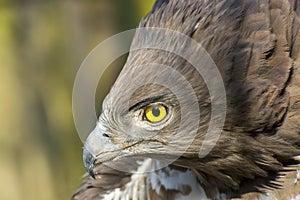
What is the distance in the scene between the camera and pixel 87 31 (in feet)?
21.6

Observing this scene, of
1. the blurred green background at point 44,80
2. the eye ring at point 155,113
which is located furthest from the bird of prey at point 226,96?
the blurred green background at point 44,80

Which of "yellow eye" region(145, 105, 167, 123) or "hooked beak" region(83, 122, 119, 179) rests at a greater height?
"yellow eye" region(145, 105, 167, 123)

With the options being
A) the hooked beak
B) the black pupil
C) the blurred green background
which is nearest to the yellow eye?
the black pupil

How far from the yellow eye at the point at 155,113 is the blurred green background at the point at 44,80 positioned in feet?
11.5

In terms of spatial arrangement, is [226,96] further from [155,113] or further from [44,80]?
[44,80]

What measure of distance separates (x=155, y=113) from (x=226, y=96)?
272 mm

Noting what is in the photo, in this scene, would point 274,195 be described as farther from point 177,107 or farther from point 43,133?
point 43,133

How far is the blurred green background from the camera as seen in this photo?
21.1ft

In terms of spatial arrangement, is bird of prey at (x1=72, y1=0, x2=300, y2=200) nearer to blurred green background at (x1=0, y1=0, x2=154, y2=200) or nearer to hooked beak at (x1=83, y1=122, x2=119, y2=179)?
hooked beak at (x1=83, y1=122, x2=119, y2=179)

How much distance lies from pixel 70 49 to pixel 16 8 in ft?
1.76

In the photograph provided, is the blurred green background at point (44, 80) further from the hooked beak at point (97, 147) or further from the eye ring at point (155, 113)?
the eye ring at point (155, 113)

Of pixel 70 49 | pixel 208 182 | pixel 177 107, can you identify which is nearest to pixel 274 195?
pixel 208 182

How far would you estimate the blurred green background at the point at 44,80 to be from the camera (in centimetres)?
644

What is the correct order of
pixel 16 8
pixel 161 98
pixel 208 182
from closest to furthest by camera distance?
pixel 161 98, pixel 208 182, pixel 16 8
